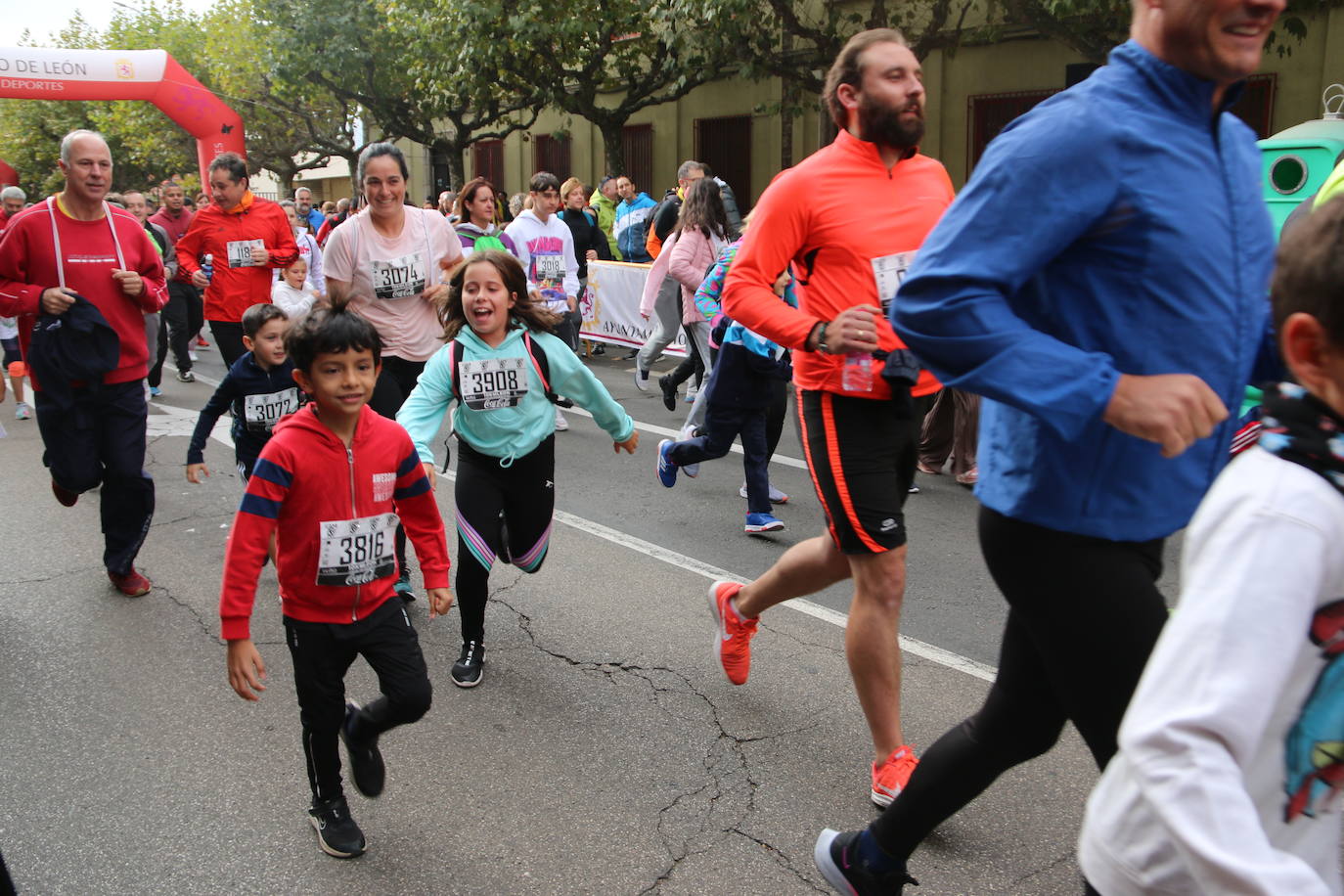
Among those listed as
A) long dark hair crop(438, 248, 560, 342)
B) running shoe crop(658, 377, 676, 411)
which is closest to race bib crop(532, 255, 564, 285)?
running shoe crop(658, 377, 676, 411)

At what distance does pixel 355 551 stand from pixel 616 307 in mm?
10304

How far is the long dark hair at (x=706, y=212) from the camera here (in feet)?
26.2

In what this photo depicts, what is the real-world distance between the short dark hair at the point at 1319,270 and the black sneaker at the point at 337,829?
2.61m

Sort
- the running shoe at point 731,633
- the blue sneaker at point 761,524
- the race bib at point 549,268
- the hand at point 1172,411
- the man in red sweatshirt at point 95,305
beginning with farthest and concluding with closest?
1. the race bib at point 549,268
2. the blue sneaker at point 761,524
3. the man in red sweatshirt at point 95,305
4. the running shoe at point 731,633
5. the hand at point 1172,411

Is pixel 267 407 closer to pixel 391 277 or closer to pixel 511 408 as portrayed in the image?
pixel 391 277

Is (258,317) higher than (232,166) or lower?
lower

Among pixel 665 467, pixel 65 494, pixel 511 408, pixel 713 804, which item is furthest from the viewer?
pixel 665 467

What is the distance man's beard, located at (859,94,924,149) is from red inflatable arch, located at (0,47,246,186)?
16.7 metres

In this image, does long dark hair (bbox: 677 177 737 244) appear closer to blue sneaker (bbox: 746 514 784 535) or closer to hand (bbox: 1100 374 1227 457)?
blue sneaker (bbox: 746 514 784 535)

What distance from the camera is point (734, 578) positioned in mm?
5379

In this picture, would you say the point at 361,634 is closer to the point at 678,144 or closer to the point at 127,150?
the point at 678,144

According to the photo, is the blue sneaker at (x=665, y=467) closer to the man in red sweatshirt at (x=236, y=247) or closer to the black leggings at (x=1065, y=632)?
the man in red sweatshirt at (x=236, y=247)

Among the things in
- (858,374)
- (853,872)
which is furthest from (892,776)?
(858,374)

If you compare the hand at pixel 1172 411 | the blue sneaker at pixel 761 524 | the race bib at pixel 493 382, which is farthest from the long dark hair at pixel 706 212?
the hand at pixel 1172 411
